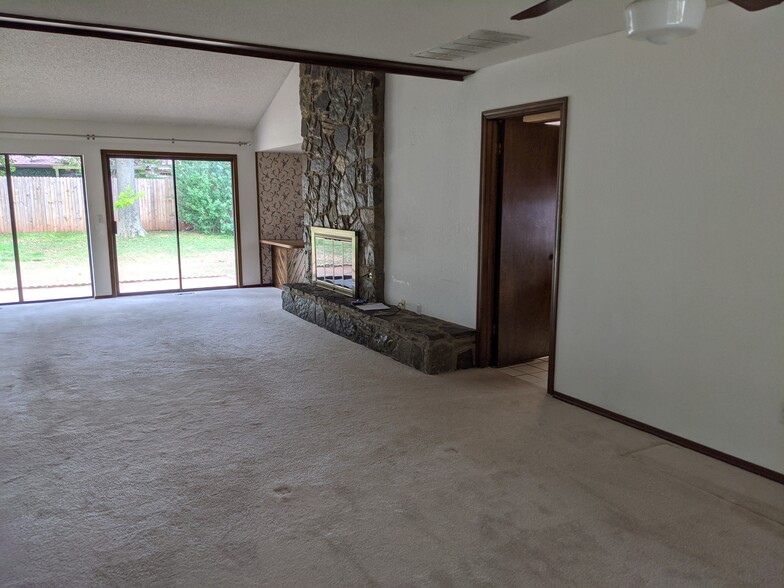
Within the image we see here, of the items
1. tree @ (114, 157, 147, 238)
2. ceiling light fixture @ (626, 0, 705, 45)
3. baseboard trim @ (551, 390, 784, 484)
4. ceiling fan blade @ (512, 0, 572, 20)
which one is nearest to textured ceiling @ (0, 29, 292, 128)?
tree @ (114, 157, 147, 238)

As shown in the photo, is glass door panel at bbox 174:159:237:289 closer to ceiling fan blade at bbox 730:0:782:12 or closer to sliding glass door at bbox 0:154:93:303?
sliding glass door at bbox 0:154:93:303

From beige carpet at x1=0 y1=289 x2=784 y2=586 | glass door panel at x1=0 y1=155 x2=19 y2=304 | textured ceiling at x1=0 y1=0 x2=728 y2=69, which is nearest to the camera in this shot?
beige carpet at x1=0 y1=289 x2=784 y2=586

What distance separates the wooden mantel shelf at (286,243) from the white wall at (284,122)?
1.28 m

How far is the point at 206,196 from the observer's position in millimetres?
8266

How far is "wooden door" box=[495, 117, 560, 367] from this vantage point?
443cm

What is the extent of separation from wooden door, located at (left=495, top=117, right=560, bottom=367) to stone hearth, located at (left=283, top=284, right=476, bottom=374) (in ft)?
1.13

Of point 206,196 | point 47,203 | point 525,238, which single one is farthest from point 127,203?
point 525,238

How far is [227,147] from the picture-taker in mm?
8266

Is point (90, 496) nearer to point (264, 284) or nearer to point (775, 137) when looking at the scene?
point (775, 137)

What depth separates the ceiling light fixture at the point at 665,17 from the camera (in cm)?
185

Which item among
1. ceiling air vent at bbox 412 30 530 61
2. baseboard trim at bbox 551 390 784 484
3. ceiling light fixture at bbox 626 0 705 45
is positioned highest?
ceiling air vent at bbox 412 30 530 61

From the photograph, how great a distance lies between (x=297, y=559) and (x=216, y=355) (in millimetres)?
3068

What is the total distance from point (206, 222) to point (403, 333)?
4754mm

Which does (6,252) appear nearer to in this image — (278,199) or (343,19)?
(278,199)
